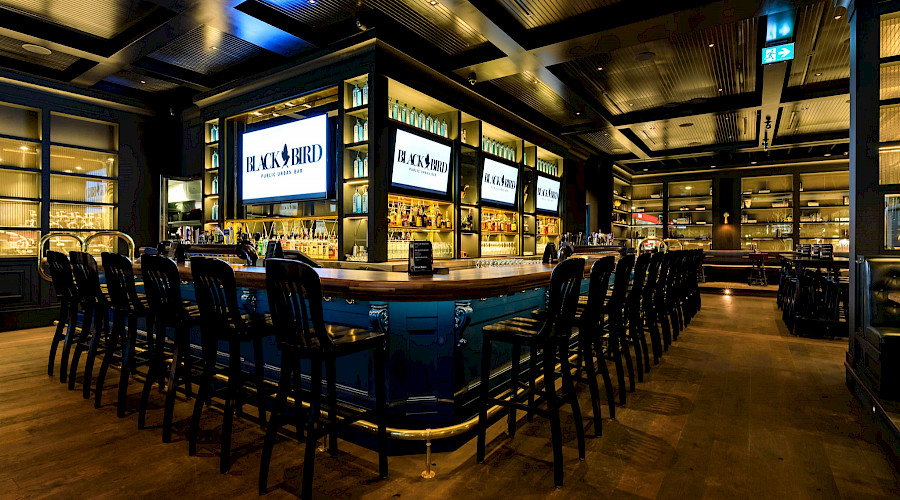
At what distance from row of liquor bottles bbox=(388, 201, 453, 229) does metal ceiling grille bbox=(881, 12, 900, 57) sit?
4.49 m

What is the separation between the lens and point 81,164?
6.92m

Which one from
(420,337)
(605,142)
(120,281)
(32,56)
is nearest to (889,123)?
(420,337)

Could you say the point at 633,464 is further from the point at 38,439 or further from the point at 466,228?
the point at 466,228

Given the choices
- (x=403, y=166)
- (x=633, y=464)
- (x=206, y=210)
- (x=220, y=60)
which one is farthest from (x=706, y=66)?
(x=206, y=210)

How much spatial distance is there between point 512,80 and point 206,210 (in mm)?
4856

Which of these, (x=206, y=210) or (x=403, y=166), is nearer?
(x=403, y=166)

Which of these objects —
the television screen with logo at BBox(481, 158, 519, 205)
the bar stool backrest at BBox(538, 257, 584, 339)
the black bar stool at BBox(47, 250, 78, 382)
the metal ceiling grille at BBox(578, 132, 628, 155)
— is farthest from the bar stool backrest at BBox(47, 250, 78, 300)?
the metal ceiling grille at BBox(578, 132, 628, 155)

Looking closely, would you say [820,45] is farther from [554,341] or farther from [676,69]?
[554,341]

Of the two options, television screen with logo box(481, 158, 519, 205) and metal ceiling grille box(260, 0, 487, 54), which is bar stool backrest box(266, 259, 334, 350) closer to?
metal ceiling grille box(260, 0, 487, 54)

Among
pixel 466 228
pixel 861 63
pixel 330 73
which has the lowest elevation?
pixel 466 228

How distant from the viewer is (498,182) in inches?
279

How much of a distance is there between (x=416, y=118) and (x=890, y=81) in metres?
4.41

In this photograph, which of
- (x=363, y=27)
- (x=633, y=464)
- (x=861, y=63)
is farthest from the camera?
(x=363, y=27)

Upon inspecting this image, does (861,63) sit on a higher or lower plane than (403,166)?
higher
